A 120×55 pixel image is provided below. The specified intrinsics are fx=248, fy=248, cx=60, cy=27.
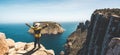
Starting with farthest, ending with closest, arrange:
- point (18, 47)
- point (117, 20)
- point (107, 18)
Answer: point (107, 18) < point (117, 20) < point (18, 47)

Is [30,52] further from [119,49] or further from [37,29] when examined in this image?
[119,49]

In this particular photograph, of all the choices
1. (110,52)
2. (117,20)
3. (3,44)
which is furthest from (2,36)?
(117,20)

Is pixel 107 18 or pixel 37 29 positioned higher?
pixel 37 29

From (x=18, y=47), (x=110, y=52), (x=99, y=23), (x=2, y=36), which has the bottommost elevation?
(x=99, y=23)

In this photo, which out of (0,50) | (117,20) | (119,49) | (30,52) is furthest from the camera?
(117,20)

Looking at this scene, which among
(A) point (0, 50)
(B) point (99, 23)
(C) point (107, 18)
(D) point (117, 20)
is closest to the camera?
(A) point (0, 50)

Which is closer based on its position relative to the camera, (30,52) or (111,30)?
(30,52)

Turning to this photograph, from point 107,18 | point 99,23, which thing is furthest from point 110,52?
point 99,23

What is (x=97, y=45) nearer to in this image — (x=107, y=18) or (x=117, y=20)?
(x=107, y=18)

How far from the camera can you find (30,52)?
128ft

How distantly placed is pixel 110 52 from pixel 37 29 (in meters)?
30.9

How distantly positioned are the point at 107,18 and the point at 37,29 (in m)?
122

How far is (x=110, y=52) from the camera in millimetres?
62156

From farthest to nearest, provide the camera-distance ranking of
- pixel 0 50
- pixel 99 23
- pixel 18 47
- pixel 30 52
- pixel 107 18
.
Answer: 1. pixel 99 23
2. pixel 107 18
3. pixel 18 47
4. pixel 30 52
5. pixel 0 50
